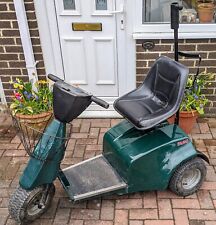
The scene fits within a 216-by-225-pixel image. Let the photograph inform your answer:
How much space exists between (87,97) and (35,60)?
1.87 meters

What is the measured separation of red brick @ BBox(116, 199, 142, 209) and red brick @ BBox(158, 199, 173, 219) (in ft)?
0.60

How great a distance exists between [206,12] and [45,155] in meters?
2.57

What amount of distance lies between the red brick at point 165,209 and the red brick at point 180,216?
44 mm

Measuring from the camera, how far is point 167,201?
293 centimetres

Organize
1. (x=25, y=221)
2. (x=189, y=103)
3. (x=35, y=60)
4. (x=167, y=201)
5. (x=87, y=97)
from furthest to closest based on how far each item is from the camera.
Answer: (x=35, y=60), (x=189, y=103), (x=167, y=201), (x=25, y=221), (x=87, y=97)

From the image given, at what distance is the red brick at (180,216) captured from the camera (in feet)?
8.96

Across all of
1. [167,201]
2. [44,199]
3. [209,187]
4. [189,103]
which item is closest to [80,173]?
[44,199]

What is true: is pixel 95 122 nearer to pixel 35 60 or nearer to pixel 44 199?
pixel 35 60

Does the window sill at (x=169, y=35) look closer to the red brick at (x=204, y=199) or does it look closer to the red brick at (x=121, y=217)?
the red brick at (x=204, y=199)

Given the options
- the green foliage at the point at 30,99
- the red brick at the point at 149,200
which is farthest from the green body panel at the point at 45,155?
the green foliage at the point at 30,99

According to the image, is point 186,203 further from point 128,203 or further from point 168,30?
point 168,30

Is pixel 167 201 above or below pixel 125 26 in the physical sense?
below

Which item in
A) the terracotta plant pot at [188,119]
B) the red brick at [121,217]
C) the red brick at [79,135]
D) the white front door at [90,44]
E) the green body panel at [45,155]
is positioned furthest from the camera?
the red brick at [79,135]

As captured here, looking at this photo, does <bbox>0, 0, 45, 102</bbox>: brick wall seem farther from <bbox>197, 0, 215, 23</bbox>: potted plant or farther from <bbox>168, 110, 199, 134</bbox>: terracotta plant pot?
<bbox>197, 0, 215, 23</bbox>: potted plant
